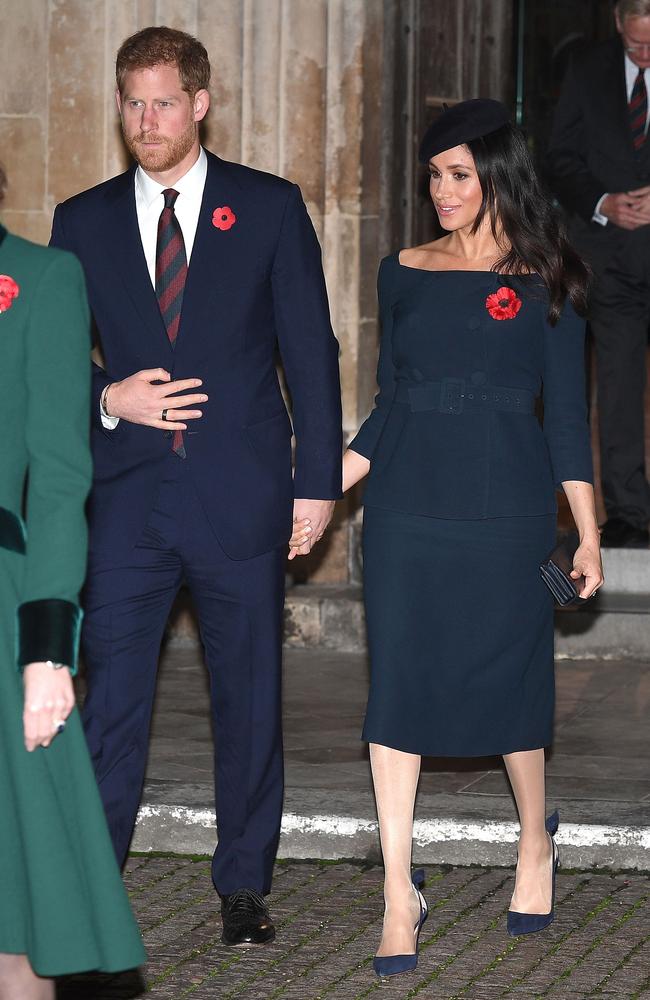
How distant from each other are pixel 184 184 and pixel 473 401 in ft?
2.94

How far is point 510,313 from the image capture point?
4.77 metres

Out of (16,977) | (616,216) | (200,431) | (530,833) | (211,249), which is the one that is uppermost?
(616,216)

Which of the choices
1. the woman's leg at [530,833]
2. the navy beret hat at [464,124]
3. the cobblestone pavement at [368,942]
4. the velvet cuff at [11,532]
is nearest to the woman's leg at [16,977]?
the velvet cuff at [11,532]

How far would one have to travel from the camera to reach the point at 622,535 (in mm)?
8836

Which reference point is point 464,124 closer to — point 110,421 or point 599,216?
point 110,421

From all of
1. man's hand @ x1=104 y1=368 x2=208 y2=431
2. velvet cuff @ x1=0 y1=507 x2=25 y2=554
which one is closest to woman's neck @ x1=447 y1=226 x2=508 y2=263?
man's hand @ x1=104 y1=368 x2=208 y2=431

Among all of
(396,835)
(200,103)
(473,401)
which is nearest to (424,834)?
(396,835)

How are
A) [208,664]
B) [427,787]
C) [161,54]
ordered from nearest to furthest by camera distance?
1. [161,54]
2. [208,664]
3. [427,787]

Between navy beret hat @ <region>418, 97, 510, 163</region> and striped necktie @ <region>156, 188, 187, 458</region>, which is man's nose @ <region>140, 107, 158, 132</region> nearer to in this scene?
striped necktie @ <region>156, 188, 187, 458</region>

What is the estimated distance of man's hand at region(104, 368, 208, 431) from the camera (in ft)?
15.1

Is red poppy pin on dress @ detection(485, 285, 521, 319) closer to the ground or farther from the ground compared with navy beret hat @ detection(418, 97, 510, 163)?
closer to the ground

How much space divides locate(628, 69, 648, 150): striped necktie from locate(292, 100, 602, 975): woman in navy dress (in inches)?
154

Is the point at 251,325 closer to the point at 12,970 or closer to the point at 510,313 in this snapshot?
the point at 510,313

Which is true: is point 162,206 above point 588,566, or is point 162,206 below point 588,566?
above
